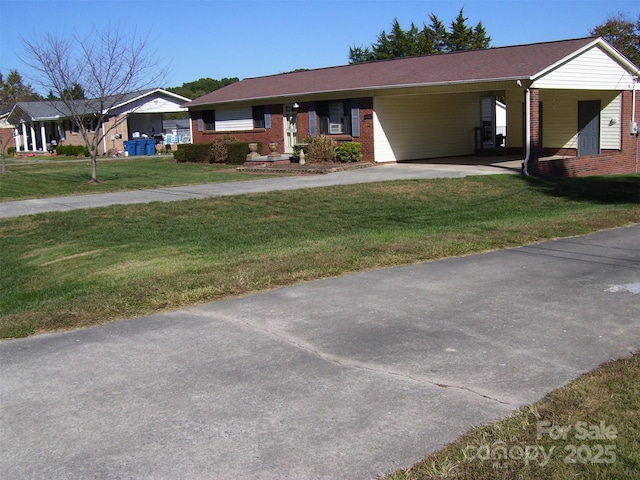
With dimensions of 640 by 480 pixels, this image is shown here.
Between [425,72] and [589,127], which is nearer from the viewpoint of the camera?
[425,72]

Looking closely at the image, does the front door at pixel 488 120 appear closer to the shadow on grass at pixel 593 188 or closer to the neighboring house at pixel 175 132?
the shadow on grass at pixel 593 188

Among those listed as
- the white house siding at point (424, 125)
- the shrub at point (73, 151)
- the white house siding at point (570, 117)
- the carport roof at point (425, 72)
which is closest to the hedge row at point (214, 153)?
the carport roof at point (425, 72)

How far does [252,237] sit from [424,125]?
1748 cm

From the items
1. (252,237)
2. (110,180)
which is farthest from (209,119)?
(252,237)

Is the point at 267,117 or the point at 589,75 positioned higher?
the point at 589,75

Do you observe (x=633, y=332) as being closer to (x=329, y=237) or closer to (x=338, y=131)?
(x=329, y=237)

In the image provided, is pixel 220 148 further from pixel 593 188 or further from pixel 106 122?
pixel 106 122

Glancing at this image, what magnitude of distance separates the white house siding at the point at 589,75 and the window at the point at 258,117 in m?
13.7

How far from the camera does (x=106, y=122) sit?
150ft

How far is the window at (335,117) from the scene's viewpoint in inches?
1061

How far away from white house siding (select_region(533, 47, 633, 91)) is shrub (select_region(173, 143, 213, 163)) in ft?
51.3

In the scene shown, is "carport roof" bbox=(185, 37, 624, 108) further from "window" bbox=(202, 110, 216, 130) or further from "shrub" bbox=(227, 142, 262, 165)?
"shrub" bbox=(227, 142, 262, 165)

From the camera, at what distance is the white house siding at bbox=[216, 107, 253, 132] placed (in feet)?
105

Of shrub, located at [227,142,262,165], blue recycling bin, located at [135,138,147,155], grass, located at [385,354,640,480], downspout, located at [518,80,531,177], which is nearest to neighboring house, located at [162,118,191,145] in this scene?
blue recycling bin, located at [135,138,147,155]
